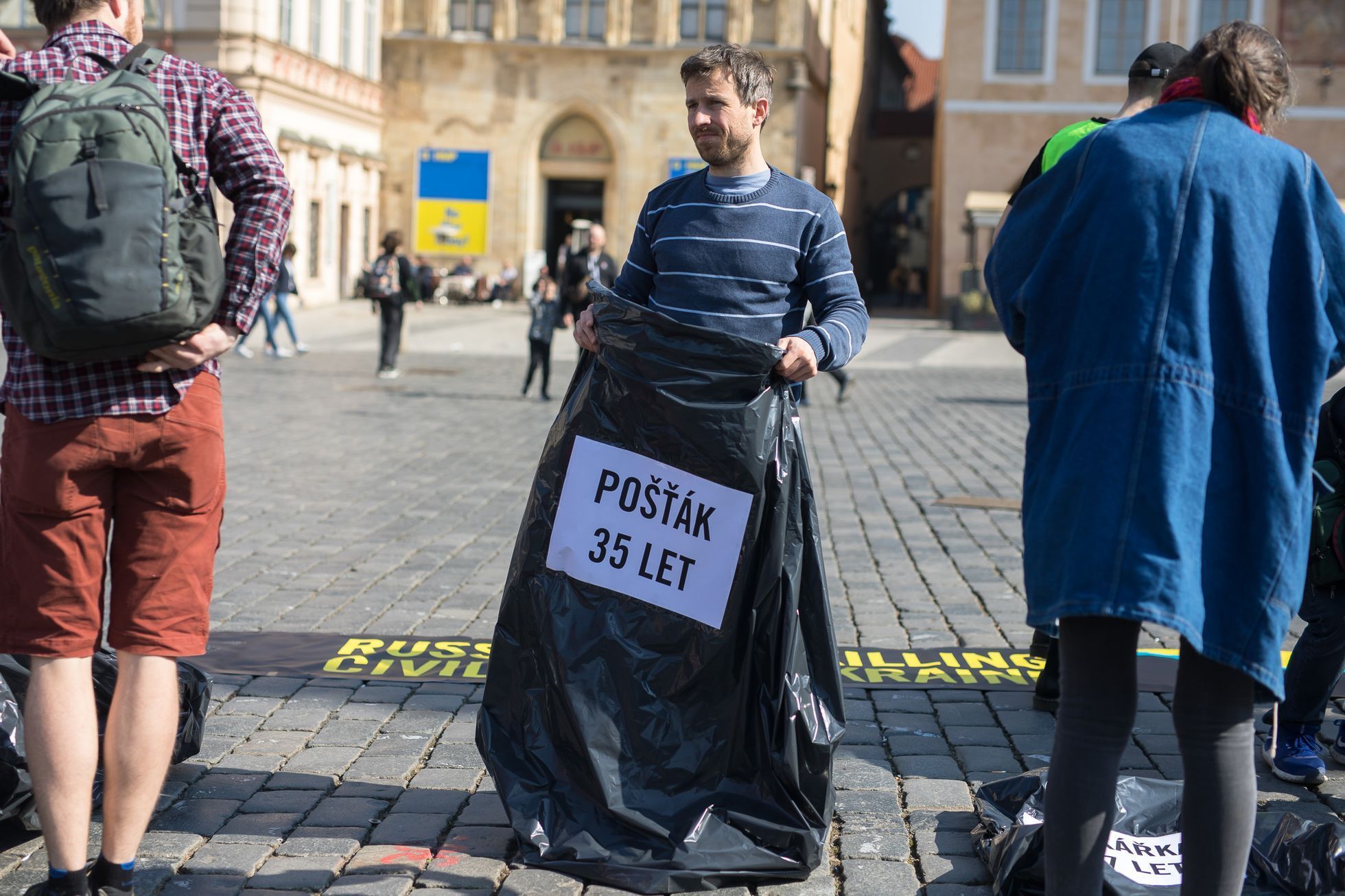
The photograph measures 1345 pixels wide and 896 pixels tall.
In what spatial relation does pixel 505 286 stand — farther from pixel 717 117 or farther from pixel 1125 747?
pixel 1125 747

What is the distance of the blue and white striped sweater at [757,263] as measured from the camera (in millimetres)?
3395

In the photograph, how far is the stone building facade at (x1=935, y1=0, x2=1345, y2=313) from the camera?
35.8 metres

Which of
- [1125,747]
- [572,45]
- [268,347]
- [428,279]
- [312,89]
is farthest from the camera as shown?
[572,45]

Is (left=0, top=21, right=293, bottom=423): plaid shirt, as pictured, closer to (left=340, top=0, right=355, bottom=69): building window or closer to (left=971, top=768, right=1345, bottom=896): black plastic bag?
(left=971, top=768, right=1345, bottom=896): black plastic bag

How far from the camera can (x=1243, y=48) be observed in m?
2.50

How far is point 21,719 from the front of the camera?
11.0 ft

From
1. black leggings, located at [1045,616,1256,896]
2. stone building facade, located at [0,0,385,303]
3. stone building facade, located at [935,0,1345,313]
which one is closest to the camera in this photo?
black leggings, located at [1045,616,1256,896]

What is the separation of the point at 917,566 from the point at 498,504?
2504 millimetres

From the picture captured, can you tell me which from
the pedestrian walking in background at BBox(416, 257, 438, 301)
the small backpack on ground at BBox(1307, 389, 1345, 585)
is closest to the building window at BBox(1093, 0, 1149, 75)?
the pedestrian walking in background at BBox(416, 257, 438, 301)

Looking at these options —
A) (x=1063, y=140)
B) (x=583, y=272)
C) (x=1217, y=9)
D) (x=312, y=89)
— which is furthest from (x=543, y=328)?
(x=1217, y=9)

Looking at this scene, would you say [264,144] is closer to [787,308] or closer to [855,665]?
[787,308]

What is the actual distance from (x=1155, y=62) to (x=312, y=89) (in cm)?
3205

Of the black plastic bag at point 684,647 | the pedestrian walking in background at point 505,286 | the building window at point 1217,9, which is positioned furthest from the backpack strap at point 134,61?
the building window at point 1217,9

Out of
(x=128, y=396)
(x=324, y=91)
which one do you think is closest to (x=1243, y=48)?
(x=128, y=396)
